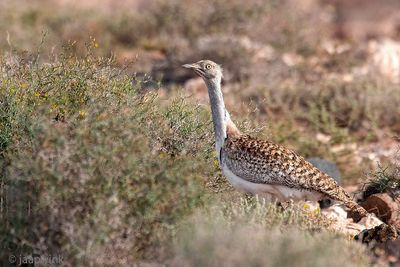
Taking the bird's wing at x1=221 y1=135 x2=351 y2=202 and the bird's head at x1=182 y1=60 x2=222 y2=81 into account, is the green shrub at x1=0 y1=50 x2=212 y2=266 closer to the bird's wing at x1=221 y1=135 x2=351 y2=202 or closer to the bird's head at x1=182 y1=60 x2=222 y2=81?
the bird's wing at x1=221 y1=135 x2=351 y2=202

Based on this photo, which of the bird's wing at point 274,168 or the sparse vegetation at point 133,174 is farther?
the bird's wing at point 274,168

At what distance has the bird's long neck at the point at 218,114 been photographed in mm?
6733

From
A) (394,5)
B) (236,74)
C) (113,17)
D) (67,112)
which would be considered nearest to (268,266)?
(67,112)

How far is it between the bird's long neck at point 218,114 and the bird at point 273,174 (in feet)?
0.15

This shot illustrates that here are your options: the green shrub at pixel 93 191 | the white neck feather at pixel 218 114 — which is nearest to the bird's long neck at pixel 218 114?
→ the white neck feather at pixel 218 114

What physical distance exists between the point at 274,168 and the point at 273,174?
0.05m

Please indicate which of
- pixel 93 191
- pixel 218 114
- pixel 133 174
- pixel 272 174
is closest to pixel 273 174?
pixel 272 174

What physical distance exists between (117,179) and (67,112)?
4.08ft

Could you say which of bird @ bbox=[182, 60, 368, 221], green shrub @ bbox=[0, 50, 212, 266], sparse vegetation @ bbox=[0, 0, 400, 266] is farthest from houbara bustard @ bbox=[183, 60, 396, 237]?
green shrub @ bbox=[0, 50, 212, 266]

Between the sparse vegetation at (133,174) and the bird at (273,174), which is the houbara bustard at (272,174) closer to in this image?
the bird at (273,174)

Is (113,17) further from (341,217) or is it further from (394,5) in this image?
(341,217)

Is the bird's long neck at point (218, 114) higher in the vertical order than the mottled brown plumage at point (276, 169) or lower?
higher

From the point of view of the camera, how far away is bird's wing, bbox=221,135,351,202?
630 centimetres

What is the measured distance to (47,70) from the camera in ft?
22.5
